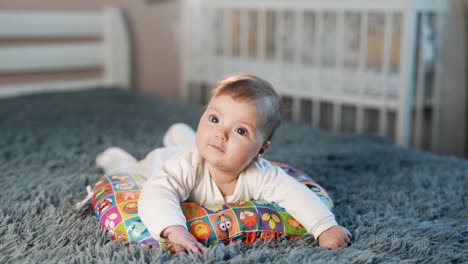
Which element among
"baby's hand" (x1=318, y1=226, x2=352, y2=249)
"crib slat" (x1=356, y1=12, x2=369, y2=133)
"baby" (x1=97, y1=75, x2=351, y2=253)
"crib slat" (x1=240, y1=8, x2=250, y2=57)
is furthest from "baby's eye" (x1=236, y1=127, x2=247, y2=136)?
"crib slat" (x1=240, y1=8, x2=250, y2=57)

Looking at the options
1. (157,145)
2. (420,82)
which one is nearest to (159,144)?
(157,145)

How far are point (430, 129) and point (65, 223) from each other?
5.20ft

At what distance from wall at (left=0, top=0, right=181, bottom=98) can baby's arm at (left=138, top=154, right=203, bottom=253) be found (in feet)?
6.65

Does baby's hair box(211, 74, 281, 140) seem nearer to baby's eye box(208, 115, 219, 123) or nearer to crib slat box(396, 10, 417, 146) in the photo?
baby's eye box(208, 115, 219, 123)

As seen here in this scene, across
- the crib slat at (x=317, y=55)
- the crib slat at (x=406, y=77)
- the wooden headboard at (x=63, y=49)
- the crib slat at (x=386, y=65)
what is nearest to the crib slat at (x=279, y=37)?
the crib slat at (x=317, y=55)

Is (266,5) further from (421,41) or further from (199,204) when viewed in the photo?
(199,204)

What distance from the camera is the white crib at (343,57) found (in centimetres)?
210

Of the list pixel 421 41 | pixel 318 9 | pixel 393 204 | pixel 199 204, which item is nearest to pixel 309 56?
pixel 318 9

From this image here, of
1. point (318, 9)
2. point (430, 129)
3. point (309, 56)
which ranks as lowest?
point (430, 129)

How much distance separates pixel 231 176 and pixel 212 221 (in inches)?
4.4

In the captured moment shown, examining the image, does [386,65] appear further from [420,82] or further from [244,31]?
[244,31]

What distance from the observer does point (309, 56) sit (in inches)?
99.7

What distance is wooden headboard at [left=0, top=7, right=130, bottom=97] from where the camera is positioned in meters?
2.62

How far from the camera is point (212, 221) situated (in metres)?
1.06
